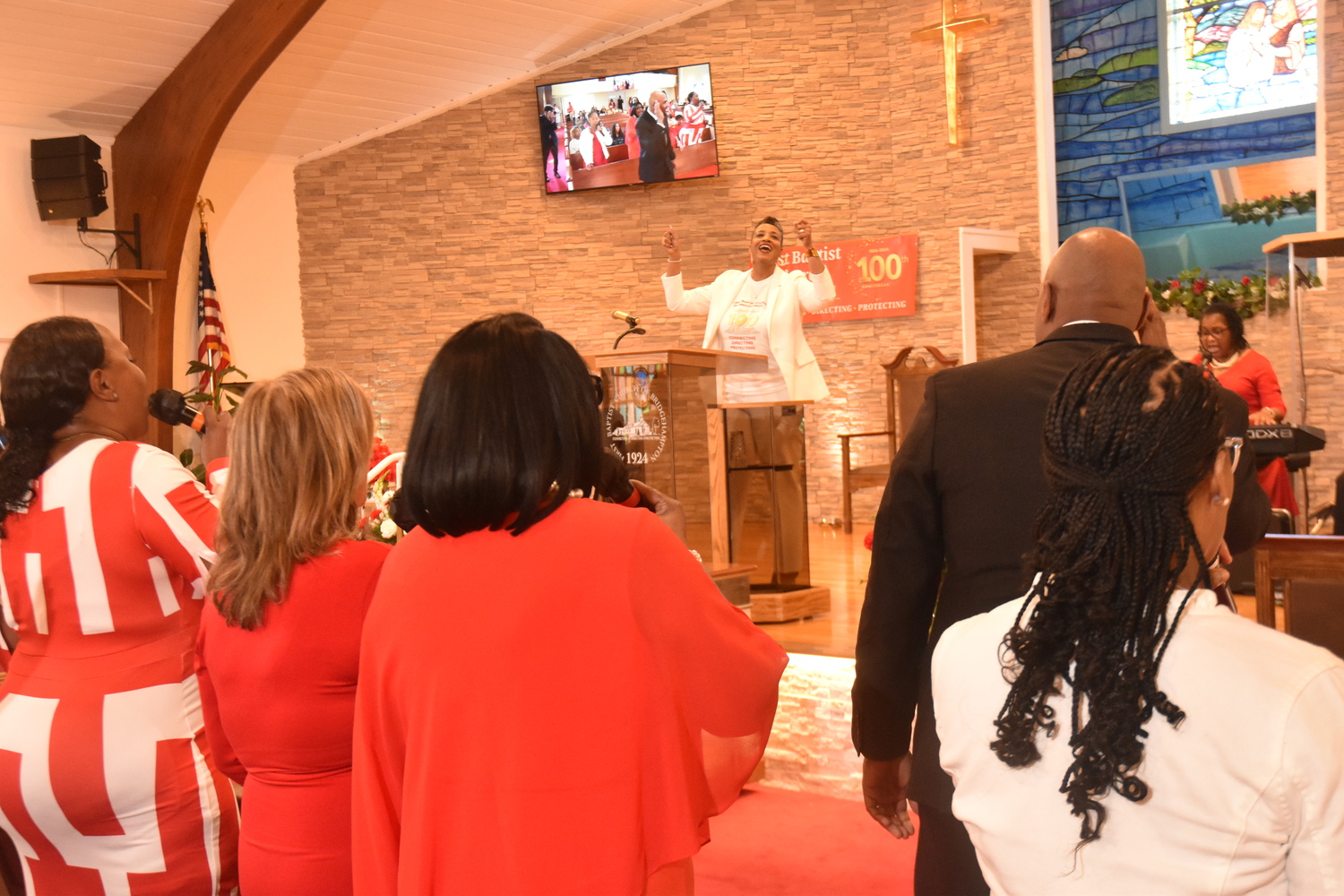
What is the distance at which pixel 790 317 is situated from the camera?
5.68 m

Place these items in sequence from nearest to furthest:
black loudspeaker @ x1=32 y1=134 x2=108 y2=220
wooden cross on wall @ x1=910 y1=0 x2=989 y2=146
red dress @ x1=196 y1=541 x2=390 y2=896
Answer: red dress @ x1=196 y1=541 x2=390 y2=896 → black loudspeaker @ x1=32 y1=134 x2=108 y2=220 → wooden cross on wall @ x1=910 y1=0 x2=989 y2=146

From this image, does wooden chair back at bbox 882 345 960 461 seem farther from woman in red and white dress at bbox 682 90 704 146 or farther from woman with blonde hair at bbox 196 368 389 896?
woman with blonde hair at bbox 196 368 389 896

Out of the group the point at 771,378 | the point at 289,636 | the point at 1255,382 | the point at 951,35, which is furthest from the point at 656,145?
the point at 289,636

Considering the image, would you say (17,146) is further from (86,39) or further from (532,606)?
(532,606)

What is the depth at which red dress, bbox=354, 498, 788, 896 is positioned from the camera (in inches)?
50.3

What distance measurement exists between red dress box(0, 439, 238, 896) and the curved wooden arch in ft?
21.5

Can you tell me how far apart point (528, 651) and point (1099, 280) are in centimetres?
110

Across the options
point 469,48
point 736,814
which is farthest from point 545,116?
point 736,814

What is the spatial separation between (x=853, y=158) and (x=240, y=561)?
906cm

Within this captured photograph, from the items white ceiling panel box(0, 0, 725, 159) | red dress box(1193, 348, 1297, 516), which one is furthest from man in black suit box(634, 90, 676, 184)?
red dress box(1193, 348, 1297, 516)

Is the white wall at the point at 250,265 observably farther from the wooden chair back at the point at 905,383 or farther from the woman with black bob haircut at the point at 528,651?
the woman with black bob haircut at the point at 528,651

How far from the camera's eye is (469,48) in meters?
9.69

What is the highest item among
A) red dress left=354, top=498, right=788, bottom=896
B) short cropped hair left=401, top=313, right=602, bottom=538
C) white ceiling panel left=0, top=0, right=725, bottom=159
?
white ceiling panel left=0, top=0, right=725, bottom=159

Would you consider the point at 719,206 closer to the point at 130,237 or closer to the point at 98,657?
the point at 130,237
